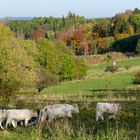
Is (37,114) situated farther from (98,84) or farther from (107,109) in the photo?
(98,84)

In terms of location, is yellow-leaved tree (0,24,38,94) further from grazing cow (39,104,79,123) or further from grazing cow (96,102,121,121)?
grazing cow (96,102,121,121)

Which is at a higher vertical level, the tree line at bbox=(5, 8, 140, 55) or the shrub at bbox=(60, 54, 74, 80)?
the tree line at bbox=(5, 8, 140, 55)

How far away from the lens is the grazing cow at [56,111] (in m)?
19.0

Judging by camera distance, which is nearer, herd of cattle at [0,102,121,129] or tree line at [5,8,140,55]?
herd of cattle at [0,102,121,129]

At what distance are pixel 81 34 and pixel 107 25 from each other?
15622 mm

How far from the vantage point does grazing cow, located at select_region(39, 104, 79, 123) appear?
19.0 meters

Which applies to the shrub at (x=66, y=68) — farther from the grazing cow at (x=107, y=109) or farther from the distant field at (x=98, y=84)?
the grazing cow at (x=107, y=109)

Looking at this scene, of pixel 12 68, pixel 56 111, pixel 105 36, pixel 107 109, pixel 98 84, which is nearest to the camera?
pixel 56 111

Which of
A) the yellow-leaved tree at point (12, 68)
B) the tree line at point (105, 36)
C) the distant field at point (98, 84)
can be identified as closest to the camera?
the yellow-leaved tree at point (12, 68)

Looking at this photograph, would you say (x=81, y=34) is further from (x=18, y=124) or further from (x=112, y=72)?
(x=18, y=124)

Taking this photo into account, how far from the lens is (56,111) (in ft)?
64.3

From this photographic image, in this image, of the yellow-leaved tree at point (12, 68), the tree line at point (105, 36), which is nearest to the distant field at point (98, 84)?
the yellow-leaved tree at point (12, 68)

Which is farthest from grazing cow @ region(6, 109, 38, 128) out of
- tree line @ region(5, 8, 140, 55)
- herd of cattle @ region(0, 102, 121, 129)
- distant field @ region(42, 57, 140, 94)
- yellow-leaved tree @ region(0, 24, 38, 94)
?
tree line @ region(5, 8, 140, 55)

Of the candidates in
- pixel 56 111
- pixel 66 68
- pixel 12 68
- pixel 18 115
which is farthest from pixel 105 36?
pixel 18 115
